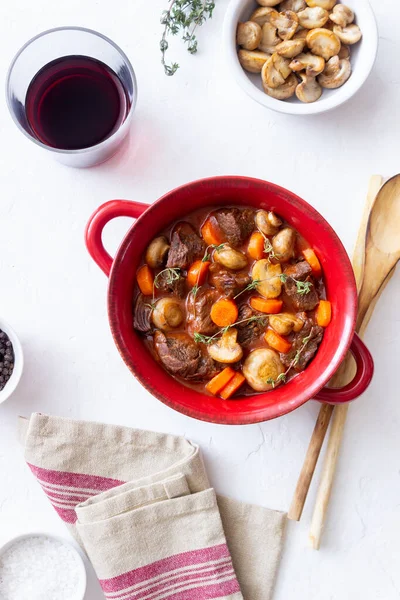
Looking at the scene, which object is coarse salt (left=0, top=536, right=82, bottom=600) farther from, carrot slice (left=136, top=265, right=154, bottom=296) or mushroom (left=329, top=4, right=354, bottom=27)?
mushroom (left=329, top=4, right=354, bottom=27)

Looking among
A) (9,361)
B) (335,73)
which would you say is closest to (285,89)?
(335,73)

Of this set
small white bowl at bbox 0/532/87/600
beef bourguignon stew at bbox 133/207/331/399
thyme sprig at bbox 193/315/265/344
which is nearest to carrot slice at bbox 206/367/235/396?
beef bourguignon stew at bbox 133/207/331/399

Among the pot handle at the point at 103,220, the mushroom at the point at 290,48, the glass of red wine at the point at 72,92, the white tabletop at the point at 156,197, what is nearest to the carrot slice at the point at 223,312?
the pot handle at the point at 103,220

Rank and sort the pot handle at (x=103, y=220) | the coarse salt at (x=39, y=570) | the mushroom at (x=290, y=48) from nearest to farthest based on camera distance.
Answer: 1. the pot handle at (x=103, y=220)
2. the mushroom at (x=290, y=48)
3. the coarse salt at (x=39, y=570)

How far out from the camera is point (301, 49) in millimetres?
2307

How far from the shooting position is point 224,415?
2064 millimetres

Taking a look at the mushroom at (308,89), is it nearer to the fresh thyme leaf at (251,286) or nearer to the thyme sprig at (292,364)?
the fresh thyme leaf at (251,286)

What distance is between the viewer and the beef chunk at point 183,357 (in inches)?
83.5

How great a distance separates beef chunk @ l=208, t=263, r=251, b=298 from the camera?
6.92 feet

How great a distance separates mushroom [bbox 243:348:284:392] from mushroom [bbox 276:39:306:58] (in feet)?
3.27

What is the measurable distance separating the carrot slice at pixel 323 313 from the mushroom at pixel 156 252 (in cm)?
51

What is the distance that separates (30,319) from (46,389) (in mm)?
258

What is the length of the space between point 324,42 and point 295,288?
85cm

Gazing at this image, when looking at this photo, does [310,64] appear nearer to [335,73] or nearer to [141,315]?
[335,73]
